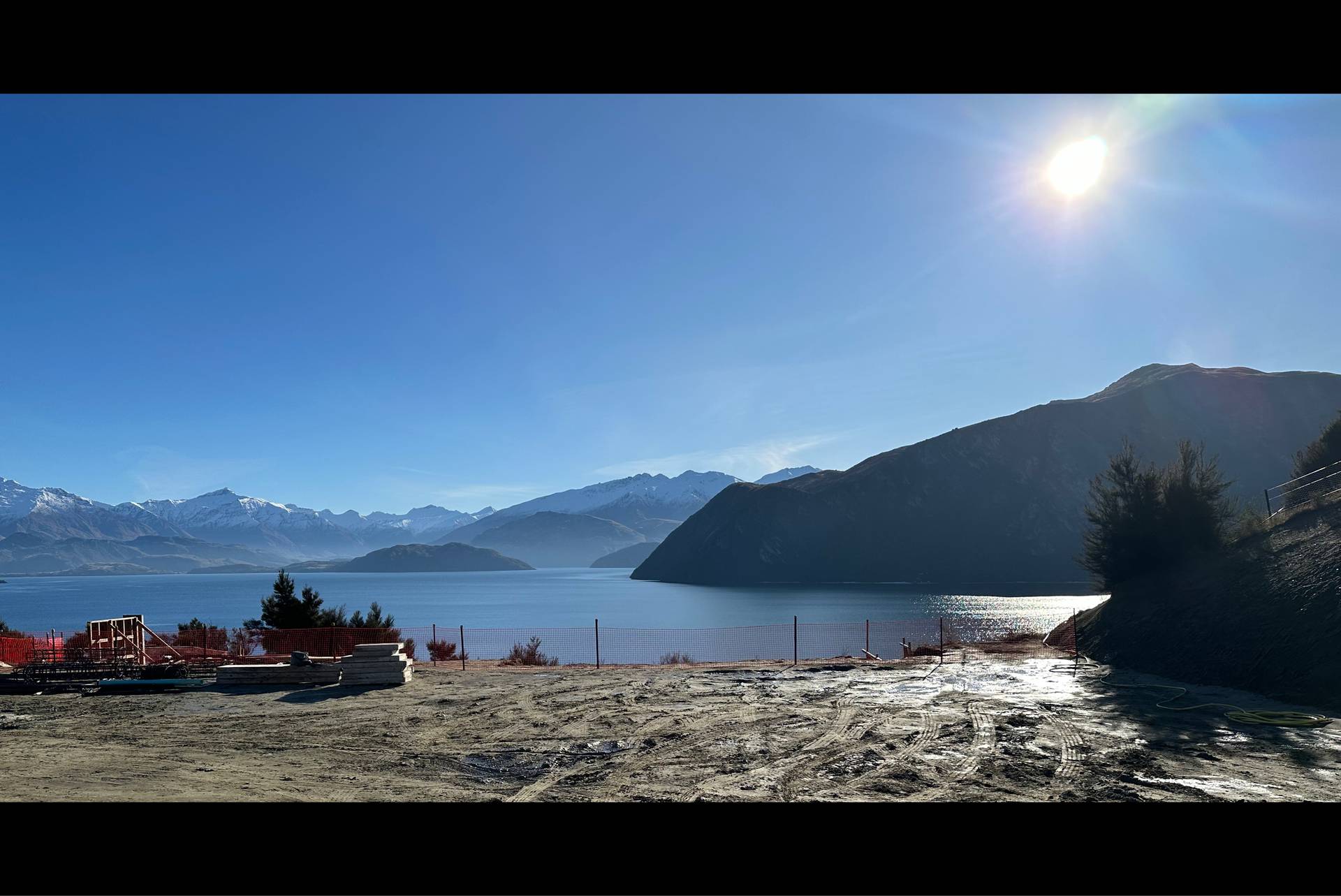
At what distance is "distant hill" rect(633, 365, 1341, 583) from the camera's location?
138m

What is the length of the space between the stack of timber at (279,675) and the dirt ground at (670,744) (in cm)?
69

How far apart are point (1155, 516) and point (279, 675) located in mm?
27893

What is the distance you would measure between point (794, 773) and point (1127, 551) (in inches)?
828

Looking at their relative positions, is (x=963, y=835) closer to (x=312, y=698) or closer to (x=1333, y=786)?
(x=1333, y=786)

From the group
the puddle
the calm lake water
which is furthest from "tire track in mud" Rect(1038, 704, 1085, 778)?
the calm lake water

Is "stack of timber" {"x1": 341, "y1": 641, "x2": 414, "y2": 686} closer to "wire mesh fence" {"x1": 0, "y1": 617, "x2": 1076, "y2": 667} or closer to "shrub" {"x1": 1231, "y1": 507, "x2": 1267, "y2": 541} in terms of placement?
"wire mesh fence" {"x1": 0, "y1": 617, "x2": 1076, "y2": 667}

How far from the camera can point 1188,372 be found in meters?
161

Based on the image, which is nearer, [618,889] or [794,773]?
[618,889]

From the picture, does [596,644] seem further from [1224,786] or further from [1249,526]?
[1224,786]

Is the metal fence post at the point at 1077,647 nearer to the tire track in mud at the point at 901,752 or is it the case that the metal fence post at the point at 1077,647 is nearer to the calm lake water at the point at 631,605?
the tire track in mud at the point at 901,752

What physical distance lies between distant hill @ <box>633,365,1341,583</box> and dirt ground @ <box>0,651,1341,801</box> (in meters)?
131

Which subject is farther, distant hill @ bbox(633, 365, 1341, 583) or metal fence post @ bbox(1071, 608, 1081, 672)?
distant hill @ bbox(633, 365, 1341, 583)
